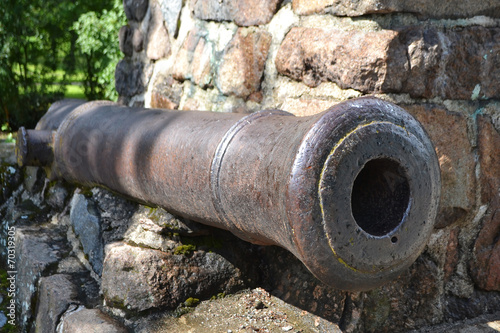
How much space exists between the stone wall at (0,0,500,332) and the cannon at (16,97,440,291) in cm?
30

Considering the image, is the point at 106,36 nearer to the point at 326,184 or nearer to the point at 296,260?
the point at 296,260

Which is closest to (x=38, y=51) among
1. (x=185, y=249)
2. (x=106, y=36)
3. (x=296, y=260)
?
(x=106, y=36)

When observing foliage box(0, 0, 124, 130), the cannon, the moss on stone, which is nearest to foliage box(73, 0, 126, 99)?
foliage box(0, 0, 124, 130)

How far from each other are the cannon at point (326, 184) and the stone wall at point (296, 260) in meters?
0.30

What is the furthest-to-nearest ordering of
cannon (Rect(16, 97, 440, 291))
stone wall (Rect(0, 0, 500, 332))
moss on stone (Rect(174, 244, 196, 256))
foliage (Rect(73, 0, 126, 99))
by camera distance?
foliage (Rect(73, 0, 126, 99)) → moss on stone (Rect(174, 244, 196, 256)) → stone wall (Rect(0, 0, 500, 332)) → cannon (Rect(16, 97, 440, 291))

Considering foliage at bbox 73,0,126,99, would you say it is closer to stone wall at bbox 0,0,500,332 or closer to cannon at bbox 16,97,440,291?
stone wall at bbox 0,0,500,332

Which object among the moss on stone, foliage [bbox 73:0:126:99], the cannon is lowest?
the moss on stone

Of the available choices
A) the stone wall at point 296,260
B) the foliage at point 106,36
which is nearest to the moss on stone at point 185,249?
the stone wall at point 296,260

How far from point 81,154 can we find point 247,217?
1411mm

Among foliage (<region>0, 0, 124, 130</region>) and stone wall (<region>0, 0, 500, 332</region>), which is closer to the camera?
stone wall (<region>0, 0, 500, 332</region>)

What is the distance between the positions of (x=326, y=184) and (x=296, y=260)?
93 cm

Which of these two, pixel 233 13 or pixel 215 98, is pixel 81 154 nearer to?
pixel 215 98

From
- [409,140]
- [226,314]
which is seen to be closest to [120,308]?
[226,314]

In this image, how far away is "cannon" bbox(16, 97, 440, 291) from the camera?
127 centimetres
